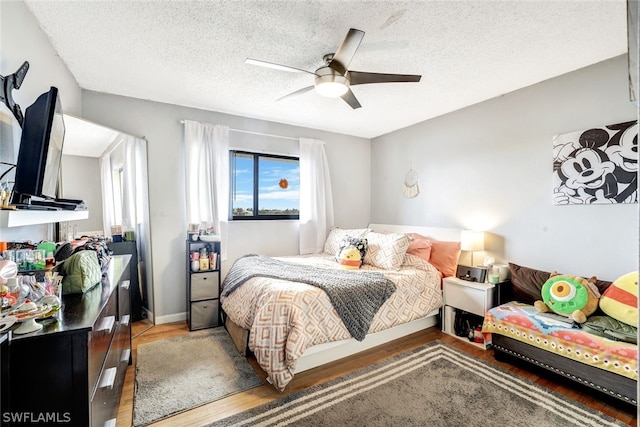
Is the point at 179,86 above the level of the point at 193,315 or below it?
above

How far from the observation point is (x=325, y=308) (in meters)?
2.32

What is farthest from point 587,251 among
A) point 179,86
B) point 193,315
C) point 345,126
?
point 179,86

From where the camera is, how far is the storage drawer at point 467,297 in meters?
2.85

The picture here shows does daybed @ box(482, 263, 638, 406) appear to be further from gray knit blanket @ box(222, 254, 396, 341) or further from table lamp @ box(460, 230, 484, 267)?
gray knit blanket @ box(222, 254, 396, 341)

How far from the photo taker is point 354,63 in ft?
8.21

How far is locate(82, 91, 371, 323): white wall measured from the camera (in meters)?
3.17

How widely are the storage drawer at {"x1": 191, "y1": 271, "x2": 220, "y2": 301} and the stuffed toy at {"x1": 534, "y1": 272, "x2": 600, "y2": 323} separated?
3.22 m

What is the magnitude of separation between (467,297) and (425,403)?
4.36 ft

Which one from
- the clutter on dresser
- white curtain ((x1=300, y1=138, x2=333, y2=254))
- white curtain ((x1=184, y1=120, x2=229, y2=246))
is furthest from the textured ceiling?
the clutter on dresser

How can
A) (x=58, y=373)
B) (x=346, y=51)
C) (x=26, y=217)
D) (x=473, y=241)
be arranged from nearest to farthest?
(x=58, y=373)
(x=26, y=217)
(x=346, y=51)
(x=473, y=241)

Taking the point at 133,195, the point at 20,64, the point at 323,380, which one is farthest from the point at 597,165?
the point at 133,195

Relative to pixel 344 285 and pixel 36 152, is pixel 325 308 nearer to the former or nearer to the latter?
pixel 344 285

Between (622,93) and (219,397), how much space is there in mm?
3958

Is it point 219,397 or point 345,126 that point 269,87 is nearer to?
point 345,126
